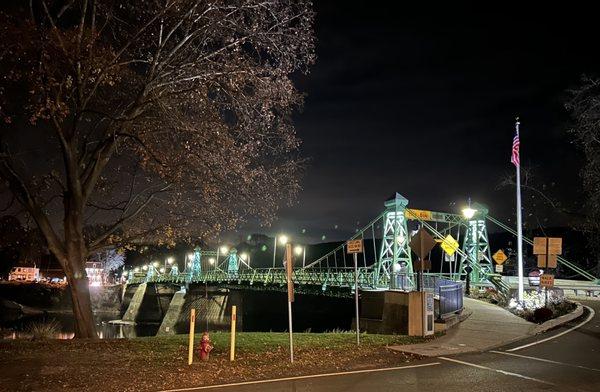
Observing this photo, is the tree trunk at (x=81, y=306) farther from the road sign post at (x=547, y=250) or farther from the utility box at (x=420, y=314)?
the road sign post at (x=547, y=250)

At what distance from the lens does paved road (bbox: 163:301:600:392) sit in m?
8.99

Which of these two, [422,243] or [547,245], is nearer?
[422,243]

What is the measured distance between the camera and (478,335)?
16312 millimetres

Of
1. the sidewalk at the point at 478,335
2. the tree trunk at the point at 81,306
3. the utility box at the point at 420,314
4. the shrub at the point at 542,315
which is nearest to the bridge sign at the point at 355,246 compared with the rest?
the sidewalk at the point at 478,335

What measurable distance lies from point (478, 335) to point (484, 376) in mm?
6654

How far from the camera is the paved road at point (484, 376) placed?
29.5 ft

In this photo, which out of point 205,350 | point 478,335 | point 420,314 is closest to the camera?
point 205,350

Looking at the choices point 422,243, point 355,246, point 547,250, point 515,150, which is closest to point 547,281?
point 547,250

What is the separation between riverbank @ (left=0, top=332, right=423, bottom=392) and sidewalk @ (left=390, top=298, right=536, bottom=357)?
0.75m

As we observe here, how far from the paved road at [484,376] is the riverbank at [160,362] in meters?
0.95

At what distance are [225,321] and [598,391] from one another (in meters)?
62.7

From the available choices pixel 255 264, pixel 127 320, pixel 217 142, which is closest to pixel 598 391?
pixel 217 142

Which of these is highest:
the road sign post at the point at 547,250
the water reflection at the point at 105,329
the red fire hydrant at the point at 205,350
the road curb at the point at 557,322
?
the road sign post at the point at 547,250

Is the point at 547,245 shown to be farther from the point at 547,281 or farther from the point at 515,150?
the point at 515,150
